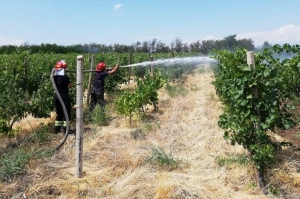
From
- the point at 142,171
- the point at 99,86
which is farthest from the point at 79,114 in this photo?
the point at 99,86

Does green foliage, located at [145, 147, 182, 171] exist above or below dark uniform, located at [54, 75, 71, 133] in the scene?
below

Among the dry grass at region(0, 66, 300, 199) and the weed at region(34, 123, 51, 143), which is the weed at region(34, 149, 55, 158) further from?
the weed at region(34, 123, 51, 143)

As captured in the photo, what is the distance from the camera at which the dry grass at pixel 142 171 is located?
4133mm

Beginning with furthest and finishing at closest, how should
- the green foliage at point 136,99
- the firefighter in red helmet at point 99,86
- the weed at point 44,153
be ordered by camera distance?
the firefighter in red helmet at point 99,86 < the green foliage at point 136,99 < the weed at point 44,153

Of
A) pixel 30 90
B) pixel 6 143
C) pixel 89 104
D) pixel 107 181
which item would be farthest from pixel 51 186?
pixel 89 104

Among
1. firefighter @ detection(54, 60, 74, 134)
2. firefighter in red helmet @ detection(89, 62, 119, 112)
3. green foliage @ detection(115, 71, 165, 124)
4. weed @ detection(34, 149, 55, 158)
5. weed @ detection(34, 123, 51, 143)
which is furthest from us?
firefighter in red helmet @ detection(89, 62, 119, 112)

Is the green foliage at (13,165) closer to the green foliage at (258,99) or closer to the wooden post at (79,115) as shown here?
the wooden post at (79,115)

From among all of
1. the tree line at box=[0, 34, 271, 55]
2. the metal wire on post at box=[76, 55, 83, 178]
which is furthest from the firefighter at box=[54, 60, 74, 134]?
the tree line at box=[0, 34, 271, 55]

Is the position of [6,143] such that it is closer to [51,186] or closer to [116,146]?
[116,146]

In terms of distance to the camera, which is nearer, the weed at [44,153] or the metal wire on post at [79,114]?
the metal wire on post at [79,114]

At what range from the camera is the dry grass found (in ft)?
13.6

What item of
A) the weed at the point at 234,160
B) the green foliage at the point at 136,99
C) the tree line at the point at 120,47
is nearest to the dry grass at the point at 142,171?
the weed at the point at 234,160

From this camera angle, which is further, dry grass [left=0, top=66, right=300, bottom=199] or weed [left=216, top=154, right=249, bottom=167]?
weed [left=216, top=154, right=249, bottom=167]

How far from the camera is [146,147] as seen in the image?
231 inches
